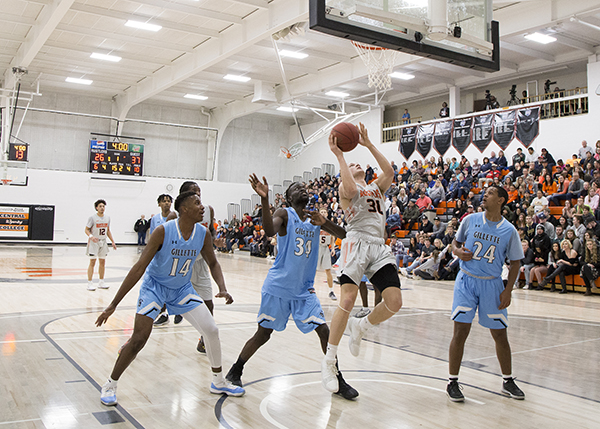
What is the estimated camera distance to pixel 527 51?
57.0 ft

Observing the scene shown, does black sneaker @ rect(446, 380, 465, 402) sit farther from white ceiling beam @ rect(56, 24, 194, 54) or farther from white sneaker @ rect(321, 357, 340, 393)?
white ceiling beam @ rect(56, 24, 194, 54)

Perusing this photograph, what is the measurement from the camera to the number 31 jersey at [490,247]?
13.0 ft

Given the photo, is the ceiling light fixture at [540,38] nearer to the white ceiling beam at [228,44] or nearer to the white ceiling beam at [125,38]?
the white ceiling beam at [228,44]

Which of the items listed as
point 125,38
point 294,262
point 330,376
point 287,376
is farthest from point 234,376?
point 125,38

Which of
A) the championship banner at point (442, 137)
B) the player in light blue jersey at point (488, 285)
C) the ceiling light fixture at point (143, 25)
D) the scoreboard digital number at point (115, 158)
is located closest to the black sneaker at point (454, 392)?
the player in light blue jersey at point (488, 285)

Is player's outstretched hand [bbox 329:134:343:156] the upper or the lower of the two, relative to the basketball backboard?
lower

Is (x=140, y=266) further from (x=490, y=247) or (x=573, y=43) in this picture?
(x=573, y=43)

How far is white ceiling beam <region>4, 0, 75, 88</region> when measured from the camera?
13648 mm

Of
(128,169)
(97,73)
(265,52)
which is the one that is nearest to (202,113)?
(128,169)

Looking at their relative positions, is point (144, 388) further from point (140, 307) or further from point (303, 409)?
point (303, 409)

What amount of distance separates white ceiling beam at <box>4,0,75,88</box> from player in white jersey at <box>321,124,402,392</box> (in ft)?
39.2

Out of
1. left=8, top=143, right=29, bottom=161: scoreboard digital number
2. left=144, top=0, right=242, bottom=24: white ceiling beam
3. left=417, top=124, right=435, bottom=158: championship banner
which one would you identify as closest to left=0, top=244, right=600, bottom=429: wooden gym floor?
left=144, top=0, right=242, bottom=24: white ceiling beam

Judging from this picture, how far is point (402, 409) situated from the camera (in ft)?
11.8

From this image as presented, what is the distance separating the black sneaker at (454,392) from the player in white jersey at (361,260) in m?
0.65
